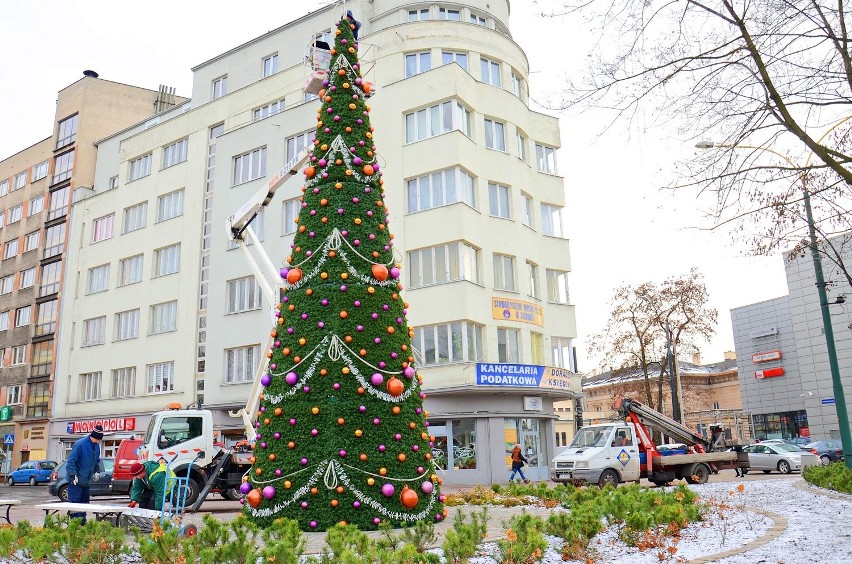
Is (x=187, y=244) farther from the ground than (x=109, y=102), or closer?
closer

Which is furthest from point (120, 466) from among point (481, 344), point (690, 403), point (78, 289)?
point (690, 403)

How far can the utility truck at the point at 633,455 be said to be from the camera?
65.8 feet

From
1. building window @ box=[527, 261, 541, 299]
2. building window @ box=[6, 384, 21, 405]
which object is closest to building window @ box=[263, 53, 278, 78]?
building window @ box=[527, 261, 541, 299]

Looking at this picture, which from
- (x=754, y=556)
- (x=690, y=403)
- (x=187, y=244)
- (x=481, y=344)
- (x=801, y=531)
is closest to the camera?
(x=754, y=556)

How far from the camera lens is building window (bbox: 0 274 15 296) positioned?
2025 inches

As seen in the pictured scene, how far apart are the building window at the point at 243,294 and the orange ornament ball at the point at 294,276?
77.9 feet

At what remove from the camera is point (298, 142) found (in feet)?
111

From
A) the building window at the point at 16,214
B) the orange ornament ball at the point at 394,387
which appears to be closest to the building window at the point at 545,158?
the orange ornament ball at the point at 394,387

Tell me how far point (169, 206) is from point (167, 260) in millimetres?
3276

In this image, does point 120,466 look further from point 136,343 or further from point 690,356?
point 690,356

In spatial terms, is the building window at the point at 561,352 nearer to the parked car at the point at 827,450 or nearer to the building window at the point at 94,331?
the parked car at the point at 827,450

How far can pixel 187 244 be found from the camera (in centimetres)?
3784

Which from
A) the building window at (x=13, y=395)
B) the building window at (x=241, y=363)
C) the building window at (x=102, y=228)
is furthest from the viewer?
the building window at (x=13, y=395)

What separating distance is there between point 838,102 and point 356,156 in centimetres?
651
